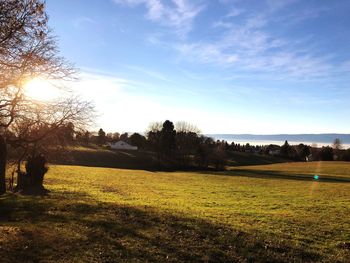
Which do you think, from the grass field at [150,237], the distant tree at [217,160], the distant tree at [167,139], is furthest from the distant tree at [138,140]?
the grass field at [150,237]

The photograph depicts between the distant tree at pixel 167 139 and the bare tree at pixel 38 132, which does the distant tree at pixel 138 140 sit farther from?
the bare tree at pixel 38 132

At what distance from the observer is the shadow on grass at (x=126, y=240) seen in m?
11.0

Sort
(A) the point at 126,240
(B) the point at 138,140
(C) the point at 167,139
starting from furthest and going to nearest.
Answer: (B) the point at 138,140 < (C) the point at 167,139 < (A) the point at 126,240

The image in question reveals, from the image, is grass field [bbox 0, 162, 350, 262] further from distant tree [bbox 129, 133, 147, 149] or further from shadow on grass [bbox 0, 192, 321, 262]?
distant tree [bbox 129, 133, 147, 149]

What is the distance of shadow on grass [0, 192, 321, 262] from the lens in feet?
35.9

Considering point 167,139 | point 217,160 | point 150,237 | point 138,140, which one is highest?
point 138,140

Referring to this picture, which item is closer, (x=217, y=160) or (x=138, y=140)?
(x=217, y=160)

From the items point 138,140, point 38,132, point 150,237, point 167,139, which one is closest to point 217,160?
point 167,139

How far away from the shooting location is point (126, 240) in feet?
41.0

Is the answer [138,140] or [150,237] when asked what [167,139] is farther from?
[150,237]

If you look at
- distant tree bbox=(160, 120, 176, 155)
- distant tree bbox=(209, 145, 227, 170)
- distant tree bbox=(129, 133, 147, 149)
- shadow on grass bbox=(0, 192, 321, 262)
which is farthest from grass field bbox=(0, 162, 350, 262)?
distant tree bbox=(129, 133, 147, 149)

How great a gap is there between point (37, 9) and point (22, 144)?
11.4 meters

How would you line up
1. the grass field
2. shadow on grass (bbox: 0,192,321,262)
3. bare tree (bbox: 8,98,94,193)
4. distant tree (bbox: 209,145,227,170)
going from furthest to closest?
distant tree (bbox: 209,145,227,170) < bare tree (bbox: 8,98,94,193) < the grass field < shadow on grass (bbox: 0,192,321,262)

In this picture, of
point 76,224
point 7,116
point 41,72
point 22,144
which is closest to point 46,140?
point 22,144
